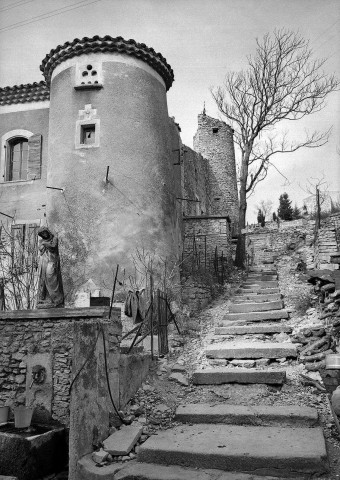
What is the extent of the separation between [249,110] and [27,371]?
738 inches

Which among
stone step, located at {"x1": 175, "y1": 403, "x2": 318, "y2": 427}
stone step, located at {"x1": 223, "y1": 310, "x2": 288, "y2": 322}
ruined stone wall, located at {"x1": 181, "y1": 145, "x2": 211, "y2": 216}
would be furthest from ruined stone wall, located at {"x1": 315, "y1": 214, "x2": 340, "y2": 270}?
ruined stone wall, located at {"x1": 181, "y1": 145, "x2": 211, "y2": 216}

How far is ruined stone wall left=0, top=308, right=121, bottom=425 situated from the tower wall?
432 cm

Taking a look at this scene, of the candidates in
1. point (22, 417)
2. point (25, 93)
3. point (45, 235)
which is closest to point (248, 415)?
point (22, 417)

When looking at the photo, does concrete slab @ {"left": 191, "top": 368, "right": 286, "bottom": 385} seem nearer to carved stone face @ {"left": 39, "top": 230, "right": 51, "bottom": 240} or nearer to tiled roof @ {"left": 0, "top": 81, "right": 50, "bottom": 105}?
carved stone face @ {"left": 39, "top": 230, "right": 51, "bottom": 240}

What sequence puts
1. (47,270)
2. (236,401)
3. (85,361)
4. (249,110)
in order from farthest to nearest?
1. (249,110)
2. (47,270)
3. (236,401)
4. (85,361)

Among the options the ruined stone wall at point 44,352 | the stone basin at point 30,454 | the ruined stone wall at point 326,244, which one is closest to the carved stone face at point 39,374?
the ruined stone wall at point 44,352

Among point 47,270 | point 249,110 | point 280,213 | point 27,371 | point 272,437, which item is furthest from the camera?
point 280,213

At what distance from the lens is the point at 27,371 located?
677cm

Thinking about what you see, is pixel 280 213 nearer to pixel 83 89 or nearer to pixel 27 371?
pixel 83 89

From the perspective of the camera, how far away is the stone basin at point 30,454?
5.51 m

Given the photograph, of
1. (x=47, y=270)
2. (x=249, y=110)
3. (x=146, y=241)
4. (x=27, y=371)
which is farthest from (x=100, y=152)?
(x=249, y=110)

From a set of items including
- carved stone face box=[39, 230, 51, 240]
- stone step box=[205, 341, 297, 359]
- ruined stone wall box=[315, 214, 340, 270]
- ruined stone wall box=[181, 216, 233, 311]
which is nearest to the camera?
stone step box=[205, 341, 297, 359]

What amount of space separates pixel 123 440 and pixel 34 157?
9996 mm

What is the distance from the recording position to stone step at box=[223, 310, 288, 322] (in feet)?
31.7
